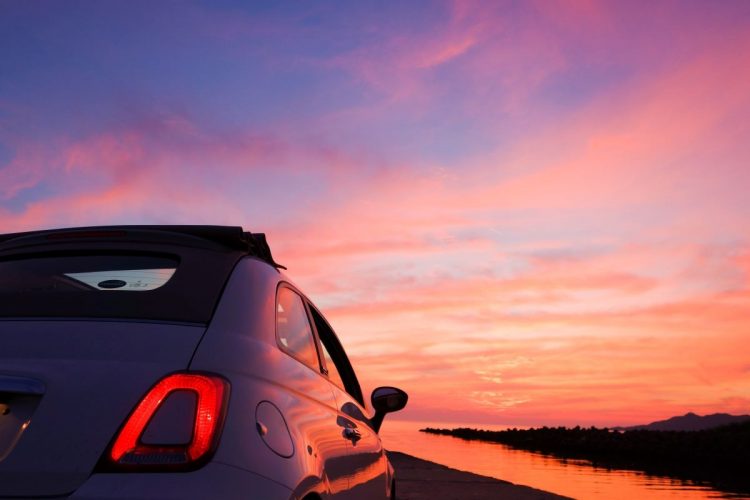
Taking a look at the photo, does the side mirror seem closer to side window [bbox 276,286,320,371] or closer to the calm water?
side window [bbox 276,286,320,371]

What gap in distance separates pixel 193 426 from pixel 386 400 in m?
3.19

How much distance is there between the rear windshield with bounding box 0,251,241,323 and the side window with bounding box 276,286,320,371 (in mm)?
337

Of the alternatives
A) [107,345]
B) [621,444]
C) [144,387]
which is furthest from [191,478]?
[621,444]

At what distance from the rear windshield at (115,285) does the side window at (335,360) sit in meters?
1.17

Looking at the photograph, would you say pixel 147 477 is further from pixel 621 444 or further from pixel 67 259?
pixel 621 444

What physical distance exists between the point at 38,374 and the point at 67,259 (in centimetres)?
118

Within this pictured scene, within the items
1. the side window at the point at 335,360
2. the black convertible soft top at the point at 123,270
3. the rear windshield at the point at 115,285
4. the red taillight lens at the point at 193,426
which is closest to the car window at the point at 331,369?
the side window at the point at 335,360

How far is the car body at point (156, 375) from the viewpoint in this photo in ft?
6.86

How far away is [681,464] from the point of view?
63.5 feet

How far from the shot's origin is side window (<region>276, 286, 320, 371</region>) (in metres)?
3.13

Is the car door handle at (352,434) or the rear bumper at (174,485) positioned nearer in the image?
the rear bumper at (174,485)

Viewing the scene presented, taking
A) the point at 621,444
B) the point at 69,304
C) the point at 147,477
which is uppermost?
the point at 621,444

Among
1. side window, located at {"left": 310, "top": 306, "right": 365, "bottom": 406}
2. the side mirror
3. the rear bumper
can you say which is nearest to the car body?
the rear bumper

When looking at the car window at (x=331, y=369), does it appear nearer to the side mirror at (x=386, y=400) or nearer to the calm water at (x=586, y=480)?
the side mirror at (x=386, y=400)
